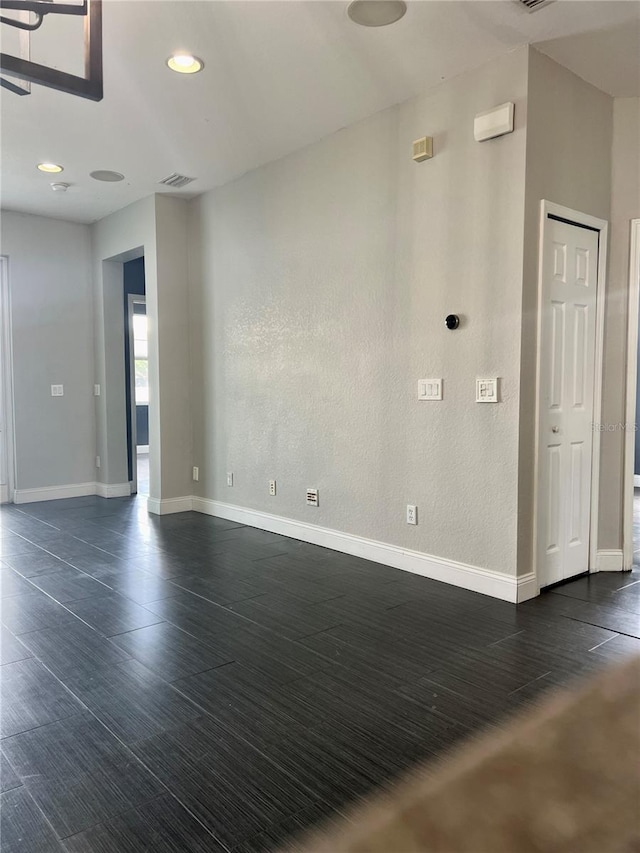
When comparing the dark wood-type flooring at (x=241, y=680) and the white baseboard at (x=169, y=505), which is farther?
the white baseboard at (x=169, y=505)

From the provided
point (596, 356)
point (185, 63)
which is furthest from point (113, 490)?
point (596, 356)

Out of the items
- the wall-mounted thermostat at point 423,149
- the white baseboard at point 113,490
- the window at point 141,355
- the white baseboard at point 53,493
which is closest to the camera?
the wall-mounted thermostat at point 423,149

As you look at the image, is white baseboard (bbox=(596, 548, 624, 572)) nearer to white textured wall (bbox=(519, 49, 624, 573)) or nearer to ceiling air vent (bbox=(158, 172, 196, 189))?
white textured wall (bbox=(519, 49, 624, 573))

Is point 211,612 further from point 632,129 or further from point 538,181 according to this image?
point 632,129

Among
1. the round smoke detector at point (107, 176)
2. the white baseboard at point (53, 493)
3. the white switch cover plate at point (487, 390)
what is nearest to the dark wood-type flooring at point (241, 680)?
the white switch cover plate at point (487, 390)

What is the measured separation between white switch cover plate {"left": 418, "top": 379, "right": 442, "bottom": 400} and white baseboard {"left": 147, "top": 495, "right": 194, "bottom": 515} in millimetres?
2928

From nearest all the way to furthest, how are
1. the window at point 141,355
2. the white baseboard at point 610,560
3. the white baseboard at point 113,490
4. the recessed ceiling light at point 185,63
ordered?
the recessed ceiling light at point 185,63 < the white baseboard at point 610,560 < the white baseboard at point 113,490 < the window at point 141,355

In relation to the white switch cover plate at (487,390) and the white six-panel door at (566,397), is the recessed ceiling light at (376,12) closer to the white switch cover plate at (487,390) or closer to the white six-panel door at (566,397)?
the white six-panel door at (566,397)

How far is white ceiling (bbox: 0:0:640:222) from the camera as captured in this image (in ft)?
8.93

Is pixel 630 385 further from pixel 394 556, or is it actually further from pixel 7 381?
pixel 7 381

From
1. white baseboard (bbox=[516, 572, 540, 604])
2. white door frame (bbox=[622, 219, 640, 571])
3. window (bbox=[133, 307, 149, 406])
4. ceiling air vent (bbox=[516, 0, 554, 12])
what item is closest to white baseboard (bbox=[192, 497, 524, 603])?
white baseboard (bbox=[516, 572, 540, 604])

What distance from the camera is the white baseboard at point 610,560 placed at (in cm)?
375

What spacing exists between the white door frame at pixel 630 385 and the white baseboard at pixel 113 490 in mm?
4881

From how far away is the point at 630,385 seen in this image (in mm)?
3666
